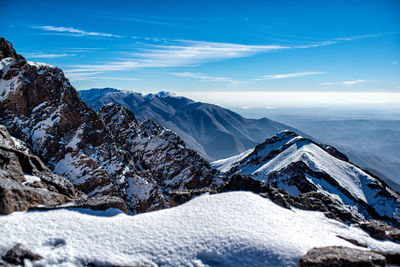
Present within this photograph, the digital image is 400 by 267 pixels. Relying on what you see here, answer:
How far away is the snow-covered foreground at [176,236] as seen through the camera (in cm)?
1494

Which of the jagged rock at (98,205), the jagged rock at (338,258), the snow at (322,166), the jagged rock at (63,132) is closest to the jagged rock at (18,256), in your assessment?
the jagged rock at (98,205)

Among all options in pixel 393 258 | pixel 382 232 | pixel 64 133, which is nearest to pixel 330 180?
pixel 382 232

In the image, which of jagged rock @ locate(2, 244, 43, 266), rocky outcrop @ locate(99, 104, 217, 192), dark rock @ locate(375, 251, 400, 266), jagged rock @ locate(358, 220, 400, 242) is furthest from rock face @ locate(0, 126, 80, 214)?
rocky outcrop @ locate(99, 104, 217, 192)

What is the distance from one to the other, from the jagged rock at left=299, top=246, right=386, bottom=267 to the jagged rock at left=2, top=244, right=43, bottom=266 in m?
16.6

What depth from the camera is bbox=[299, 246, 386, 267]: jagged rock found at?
13.9m

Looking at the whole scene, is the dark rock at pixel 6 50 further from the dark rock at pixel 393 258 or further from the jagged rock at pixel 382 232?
the dark rock at pixel 393 258

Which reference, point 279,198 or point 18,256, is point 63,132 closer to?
point 18,256

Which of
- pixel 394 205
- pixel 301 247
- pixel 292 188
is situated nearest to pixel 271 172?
pixel 292 188

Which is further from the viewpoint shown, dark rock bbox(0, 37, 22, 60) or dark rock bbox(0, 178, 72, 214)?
dark rock bbox(0, 37, 22, 60)

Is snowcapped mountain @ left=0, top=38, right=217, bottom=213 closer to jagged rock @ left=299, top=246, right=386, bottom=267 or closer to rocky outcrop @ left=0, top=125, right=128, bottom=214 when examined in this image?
rocky outcrop @ left=0, top=125, right=128, bottom=214

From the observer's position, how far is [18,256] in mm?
13719

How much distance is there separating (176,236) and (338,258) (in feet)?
35.0

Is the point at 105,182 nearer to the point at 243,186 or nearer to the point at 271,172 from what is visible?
the point at 243,186

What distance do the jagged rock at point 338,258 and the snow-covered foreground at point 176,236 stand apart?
0.73m
